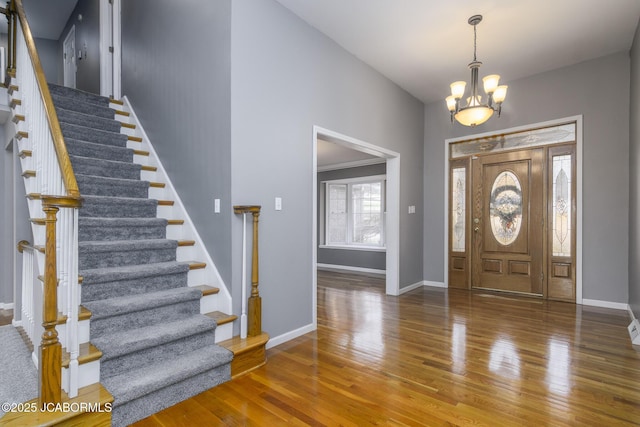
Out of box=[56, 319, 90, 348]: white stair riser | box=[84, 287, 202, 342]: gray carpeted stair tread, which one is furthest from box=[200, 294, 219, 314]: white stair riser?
box=[56, 319, 90, 348]: white stair riser

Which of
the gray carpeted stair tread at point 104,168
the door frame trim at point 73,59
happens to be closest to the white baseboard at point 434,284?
the gray carpeted stair tread at point 104,168

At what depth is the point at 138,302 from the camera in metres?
2.29

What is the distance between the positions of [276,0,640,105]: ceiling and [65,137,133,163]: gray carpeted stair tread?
2.29 m

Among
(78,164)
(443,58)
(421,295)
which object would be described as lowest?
(421,295)

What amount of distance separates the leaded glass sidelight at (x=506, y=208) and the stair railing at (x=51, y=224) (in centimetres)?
510

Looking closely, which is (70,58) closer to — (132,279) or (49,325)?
(132,279)

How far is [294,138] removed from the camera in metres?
3.18

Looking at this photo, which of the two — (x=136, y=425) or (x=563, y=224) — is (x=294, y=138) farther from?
(x=563, y=224)

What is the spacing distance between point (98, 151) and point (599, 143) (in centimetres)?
589

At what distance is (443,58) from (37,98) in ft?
13.6

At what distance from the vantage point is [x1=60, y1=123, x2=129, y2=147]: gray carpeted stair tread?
Answer: 3385 mm

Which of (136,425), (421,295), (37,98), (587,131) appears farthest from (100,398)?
(587,131)

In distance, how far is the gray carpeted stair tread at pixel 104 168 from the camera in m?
3.11

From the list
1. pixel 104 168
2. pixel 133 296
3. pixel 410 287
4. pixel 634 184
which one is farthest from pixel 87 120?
pixel 634 184
